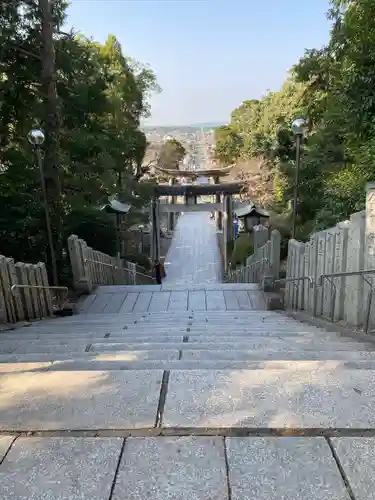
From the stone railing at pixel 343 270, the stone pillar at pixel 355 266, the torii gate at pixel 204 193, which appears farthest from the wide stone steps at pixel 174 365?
the torii gate at pixel 204 193

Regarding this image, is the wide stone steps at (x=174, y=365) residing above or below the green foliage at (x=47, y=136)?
below

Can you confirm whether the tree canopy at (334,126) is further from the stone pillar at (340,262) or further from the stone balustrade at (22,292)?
the stone balustrade at (22,292)

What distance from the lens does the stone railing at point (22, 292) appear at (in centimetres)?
536

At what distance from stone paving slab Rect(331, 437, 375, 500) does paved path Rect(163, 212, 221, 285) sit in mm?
15040

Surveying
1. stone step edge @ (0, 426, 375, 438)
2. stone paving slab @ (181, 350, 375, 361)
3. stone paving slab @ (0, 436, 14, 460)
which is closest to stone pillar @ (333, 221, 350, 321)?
stone paving slab @ (181, 350, 375, 361)

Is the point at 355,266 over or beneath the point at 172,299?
over

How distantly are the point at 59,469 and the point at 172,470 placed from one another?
412mm

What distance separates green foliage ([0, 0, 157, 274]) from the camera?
9273 mm

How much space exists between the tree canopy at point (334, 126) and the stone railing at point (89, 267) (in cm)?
497

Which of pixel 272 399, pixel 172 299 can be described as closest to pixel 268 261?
pixel 172 299

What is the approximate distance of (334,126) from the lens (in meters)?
10.3

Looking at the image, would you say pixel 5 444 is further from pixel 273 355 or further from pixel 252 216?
pixel 252 216

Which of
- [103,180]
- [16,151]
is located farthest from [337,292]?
[103,180]

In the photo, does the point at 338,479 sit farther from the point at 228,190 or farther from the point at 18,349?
the point at 228,190
